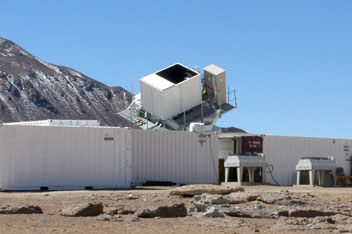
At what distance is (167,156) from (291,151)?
608 centimetres

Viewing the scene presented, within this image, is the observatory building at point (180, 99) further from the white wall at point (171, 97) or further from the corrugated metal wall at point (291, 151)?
the corrugated metal wall at point (291, 151)

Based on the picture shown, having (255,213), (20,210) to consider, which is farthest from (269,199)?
(20,210)

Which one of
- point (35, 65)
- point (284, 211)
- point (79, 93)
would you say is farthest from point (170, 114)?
point (35, 65)

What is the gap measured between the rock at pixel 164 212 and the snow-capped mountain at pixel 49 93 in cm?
9689

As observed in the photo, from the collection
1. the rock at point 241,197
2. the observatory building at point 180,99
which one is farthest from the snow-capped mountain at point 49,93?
the rock at point 241,197

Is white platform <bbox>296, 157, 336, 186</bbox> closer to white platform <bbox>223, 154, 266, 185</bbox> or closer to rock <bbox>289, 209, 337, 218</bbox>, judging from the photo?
white platform <bbox>223, 154, 266, 185</bbox>

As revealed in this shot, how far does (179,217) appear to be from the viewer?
1145cm

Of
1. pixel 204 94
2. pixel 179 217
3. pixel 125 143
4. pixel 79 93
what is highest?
pixel 79 93

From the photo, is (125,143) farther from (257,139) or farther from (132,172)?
(257,139)

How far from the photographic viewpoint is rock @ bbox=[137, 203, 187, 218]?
11200 millimetres

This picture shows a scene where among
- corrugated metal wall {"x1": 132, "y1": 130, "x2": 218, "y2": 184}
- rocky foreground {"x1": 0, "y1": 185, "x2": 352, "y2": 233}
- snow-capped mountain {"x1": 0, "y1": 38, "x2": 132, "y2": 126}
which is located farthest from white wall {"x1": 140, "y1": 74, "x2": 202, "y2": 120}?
snow-capped mountain {"x1": 0, "y1": 38, "x2": 132, "y2": 126}

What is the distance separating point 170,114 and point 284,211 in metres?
15.3

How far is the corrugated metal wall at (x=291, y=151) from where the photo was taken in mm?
28156

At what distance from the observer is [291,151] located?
94.0 ft
